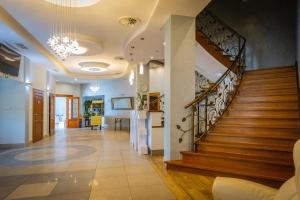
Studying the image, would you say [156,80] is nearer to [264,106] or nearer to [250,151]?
[264,106]

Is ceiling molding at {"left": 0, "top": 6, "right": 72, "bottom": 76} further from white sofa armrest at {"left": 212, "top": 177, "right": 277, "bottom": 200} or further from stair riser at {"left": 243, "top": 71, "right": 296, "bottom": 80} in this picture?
stair riser at {"left": 243, "top": 71, "right": 296, "bottom": 80}

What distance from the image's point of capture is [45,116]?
8.94 m

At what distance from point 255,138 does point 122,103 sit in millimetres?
9438

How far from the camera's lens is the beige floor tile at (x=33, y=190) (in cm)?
292

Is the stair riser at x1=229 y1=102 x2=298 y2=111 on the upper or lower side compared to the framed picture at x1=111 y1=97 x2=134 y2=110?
lower

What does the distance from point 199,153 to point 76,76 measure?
31.2ft

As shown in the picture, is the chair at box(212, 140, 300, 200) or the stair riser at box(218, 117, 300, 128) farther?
the stair riser at box(218, 117, 300, 128)

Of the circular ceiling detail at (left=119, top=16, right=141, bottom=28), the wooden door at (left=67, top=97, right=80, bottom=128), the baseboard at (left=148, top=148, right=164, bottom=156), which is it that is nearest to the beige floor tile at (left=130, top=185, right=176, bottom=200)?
the baseboard at (left=148, top=148, right=164, bottom=156)

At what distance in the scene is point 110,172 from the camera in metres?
3.94

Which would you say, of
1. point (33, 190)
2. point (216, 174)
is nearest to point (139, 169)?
point (216, 174)

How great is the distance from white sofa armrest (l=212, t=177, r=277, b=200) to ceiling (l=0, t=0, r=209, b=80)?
10.2 ft

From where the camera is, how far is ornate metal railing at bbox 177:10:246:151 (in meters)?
4.23

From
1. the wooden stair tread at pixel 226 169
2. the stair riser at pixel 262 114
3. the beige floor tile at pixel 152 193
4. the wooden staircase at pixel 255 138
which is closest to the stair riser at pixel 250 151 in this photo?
the wooden staircase at pixel 255 138

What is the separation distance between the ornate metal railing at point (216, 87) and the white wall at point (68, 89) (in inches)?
415
